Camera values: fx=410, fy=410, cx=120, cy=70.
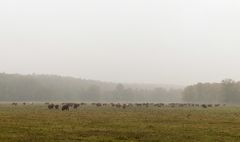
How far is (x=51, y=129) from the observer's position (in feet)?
109

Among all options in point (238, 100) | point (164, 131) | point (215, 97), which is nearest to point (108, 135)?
point (164, 131)

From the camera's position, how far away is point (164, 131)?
109 feet

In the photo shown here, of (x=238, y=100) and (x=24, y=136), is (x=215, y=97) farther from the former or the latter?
(x=24, y=136)

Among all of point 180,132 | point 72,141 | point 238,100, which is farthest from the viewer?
point 238,100

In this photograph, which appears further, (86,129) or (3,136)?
(86,129)

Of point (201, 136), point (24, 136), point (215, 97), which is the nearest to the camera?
point (24, 136)

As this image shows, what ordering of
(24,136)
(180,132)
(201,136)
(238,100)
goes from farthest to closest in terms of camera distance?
(238,100) → (180,132) → (201,136) → (24,136)

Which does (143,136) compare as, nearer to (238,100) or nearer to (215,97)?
(238,100)

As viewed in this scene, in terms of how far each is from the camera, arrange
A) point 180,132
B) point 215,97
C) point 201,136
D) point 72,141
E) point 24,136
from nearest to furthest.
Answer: point 72,141, point 24,136, point 201,136, point 180,132, point 215,97

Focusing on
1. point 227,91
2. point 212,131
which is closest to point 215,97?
point 227,91

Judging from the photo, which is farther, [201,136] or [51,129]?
Result: [51,129]

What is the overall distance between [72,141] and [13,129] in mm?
8153

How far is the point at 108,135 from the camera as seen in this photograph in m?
29.9

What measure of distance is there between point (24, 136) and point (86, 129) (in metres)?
6.74
